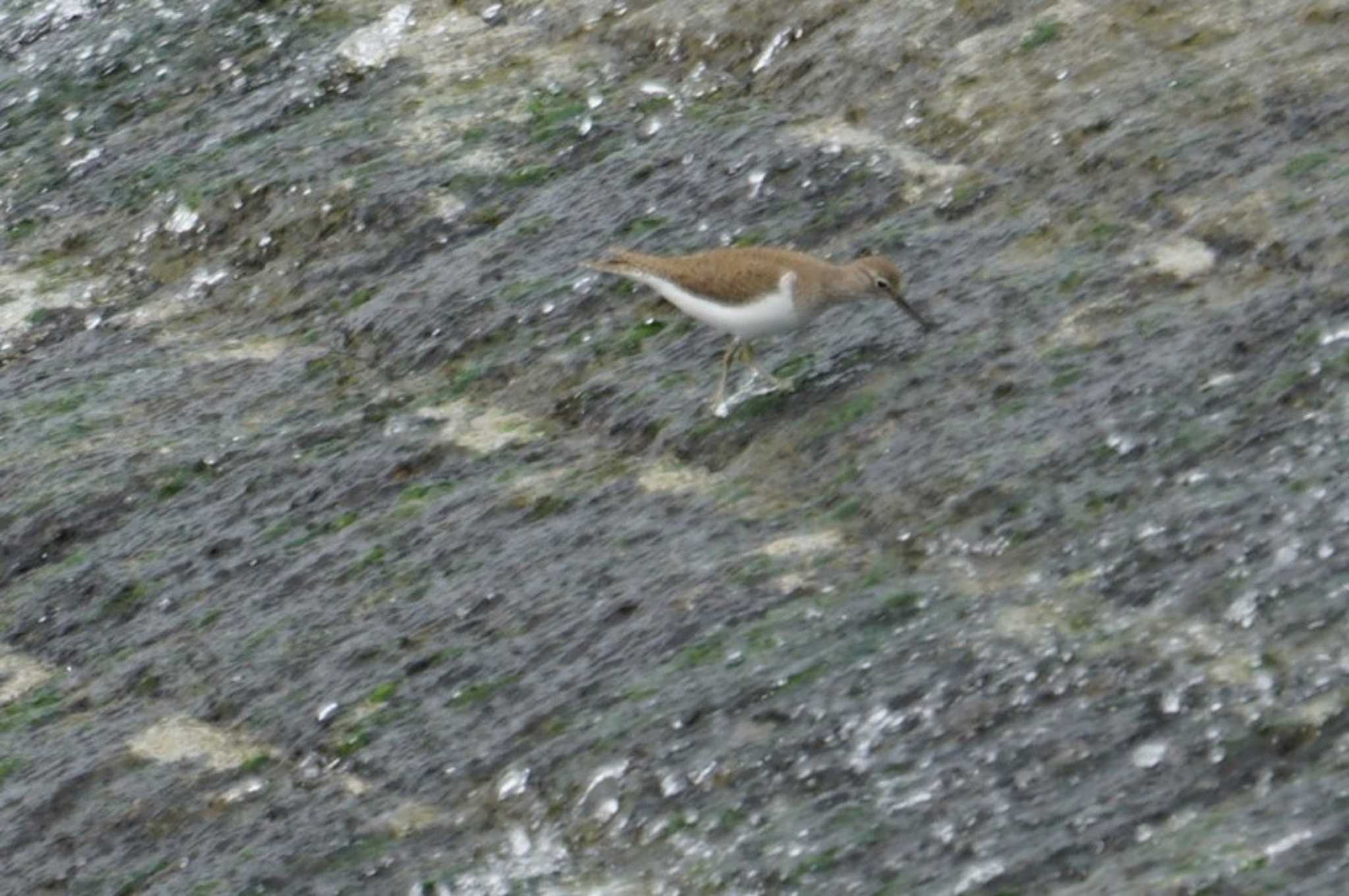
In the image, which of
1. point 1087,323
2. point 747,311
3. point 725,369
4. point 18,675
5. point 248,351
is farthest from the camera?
point 248,351

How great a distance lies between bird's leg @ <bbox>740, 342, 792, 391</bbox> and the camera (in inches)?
341

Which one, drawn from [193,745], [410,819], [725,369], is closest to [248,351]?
[725,369]

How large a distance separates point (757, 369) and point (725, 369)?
0.42ft

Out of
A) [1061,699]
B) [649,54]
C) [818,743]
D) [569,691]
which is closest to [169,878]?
[569,691]

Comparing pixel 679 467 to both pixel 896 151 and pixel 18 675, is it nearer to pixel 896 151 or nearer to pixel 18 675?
pixel 896 151

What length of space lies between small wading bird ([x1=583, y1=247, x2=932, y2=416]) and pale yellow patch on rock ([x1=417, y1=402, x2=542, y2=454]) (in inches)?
29.5

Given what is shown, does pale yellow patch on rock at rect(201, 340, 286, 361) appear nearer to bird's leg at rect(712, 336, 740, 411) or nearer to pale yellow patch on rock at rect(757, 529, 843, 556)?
bird's leg at rect(712, 336, 740, 411)

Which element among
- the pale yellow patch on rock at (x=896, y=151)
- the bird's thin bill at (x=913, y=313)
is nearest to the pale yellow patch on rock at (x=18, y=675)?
the bird's thin bill at (x=913, y=313)

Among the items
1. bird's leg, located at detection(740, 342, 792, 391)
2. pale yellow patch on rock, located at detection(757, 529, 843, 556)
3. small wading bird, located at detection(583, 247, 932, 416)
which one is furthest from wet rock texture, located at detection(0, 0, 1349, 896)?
small wading bird, located at detection(583, 247, 932, 416)

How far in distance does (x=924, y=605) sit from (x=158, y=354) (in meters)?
4.39

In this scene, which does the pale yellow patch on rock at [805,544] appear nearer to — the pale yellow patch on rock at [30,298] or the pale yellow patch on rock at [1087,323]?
the pale yellow patch on rock at [1087,323]

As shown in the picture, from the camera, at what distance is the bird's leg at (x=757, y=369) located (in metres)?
8.66

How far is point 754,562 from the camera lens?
7555 millimetres

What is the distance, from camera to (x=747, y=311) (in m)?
8.53
